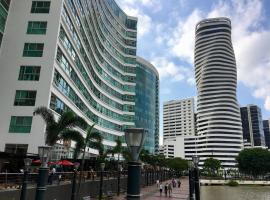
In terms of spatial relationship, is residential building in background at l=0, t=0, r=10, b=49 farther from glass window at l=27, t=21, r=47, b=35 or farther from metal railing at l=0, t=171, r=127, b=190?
metal railing at l=0, t=171, r=127, b=190

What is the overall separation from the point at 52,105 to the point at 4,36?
10.9 metres

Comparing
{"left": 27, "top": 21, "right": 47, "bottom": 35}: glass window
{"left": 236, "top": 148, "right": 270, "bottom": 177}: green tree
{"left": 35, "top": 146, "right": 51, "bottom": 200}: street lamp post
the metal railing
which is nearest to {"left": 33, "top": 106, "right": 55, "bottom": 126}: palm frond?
the metal railing

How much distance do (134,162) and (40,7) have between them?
37234 mm

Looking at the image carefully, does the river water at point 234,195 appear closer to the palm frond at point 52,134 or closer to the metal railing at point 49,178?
the metal railing at point 49,178

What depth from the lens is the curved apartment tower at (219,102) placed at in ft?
579

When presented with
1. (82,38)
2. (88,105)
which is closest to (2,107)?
(82,38)

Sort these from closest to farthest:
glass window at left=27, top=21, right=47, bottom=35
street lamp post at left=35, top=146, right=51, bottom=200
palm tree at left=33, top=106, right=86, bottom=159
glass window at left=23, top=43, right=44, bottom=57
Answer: street lamp post at left=35, top=146, right=51, bottom=200 < palm tree at left=33, top=106, right=86, bottom=159 < glass window at left=23, top=43, right=44, bottom=57 < glass window at left=27, top=21, right=47, bottom=35

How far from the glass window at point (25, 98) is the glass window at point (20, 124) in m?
1.68

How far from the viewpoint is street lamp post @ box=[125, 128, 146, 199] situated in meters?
6.27

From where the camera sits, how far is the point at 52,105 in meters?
36.3

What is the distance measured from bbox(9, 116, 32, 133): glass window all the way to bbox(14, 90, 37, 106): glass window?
5.50 feet

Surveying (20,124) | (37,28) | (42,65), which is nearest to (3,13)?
(37,28)

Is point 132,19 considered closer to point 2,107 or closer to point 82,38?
point 82,38

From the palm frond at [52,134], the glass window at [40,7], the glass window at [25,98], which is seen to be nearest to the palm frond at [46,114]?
the palm frond at [52,134]
